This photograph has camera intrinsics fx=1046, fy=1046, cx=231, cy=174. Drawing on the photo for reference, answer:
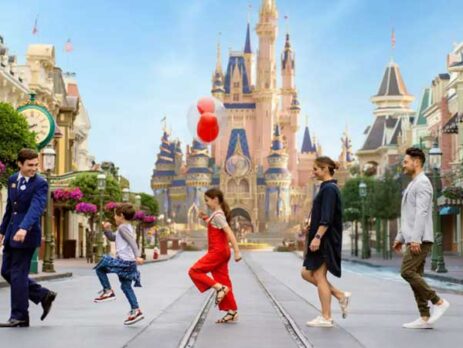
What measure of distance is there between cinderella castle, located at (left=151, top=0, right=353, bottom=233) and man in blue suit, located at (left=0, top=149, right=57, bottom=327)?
123022mm

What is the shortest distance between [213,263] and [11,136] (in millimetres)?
17753

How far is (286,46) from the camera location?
16100 cm

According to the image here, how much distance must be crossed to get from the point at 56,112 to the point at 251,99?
312ft

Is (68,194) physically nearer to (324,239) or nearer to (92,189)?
(92,189)

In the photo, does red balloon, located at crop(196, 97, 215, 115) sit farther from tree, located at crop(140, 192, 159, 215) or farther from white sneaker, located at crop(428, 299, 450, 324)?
white sneaker, located at crop(428, 299, 450, 324)

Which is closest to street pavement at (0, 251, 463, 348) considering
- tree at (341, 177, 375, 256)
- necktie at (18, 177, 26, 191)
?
necktie at (18, 177, 26, 191)

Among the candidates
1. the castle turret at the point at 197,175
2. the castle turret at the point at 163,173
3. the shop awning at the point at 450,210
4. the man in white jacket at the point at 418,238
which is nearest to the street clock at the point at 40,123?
the man in white jacket at the point at 418,238

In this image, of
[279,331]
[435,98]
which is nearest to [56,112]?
[435,98]

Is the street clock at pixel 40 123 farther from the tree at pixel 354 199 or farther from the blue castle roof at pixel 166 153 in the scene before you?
the blue castle roof at pixel 166 153

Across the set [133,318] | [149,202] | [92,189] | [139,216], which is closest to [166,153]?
[149,202]

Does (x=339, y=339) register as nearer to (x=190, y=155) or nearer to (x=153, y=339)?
(x=153, y=339)

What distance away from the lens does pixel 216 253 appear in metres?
11.6

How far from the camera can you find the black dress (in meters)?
10.9

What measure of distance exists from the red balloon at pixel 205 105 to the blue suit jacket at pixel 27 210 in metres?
41.8
